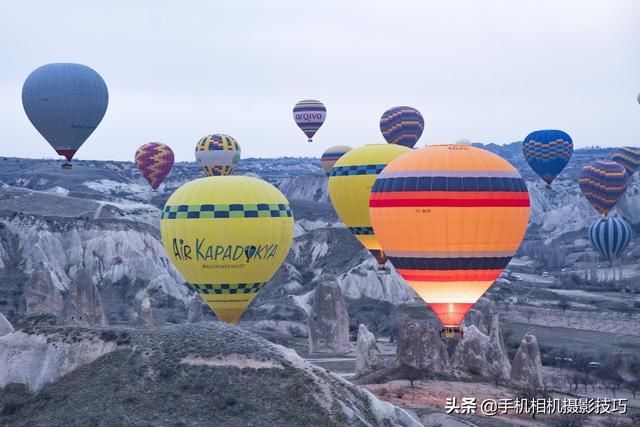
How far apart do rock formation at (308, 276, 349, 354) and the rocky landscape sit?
8 cm

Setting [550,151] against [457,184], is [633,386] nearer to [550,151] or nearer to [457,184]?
[457,184]

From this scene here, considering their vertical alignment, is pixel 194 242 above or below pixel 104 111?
below

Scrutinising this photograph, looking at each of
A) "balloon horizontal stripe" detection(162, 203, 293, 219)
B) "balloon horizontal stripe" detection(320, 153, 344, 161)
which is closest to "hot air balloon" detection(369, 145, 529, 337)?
"balloon horizontal stripe" detection(162, 203, 293, 219)

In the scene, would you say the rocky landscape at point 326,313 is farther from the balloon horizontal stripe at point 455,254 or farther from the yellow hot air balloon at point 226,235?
the balloon horizontal stripe at point 455,254

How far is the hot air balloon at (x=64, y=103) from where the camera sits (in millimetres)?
73125

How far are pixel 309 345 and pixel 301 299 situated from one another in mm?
17514

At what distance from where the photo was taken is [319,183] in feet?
618

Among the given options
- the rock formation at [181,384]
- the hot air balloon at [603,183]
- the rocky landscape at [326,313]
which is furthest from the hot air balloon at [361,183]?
the hot air balloon at [603,183]

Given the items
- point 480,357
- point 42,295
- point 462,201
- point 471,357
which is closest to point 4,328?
point 462,201

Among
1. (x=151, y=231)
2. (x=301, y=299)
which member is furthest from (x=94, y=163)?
(x=301, y=299)

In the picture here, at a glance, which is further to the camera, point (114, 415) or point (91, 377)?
point (91, 377)

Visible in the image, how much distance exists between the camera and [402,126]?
106 meters

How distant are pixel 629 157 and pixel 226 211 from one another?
82168 millimetres

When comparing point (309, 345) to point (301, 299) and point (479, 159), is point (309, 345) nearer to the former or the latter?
point (301, 299)
